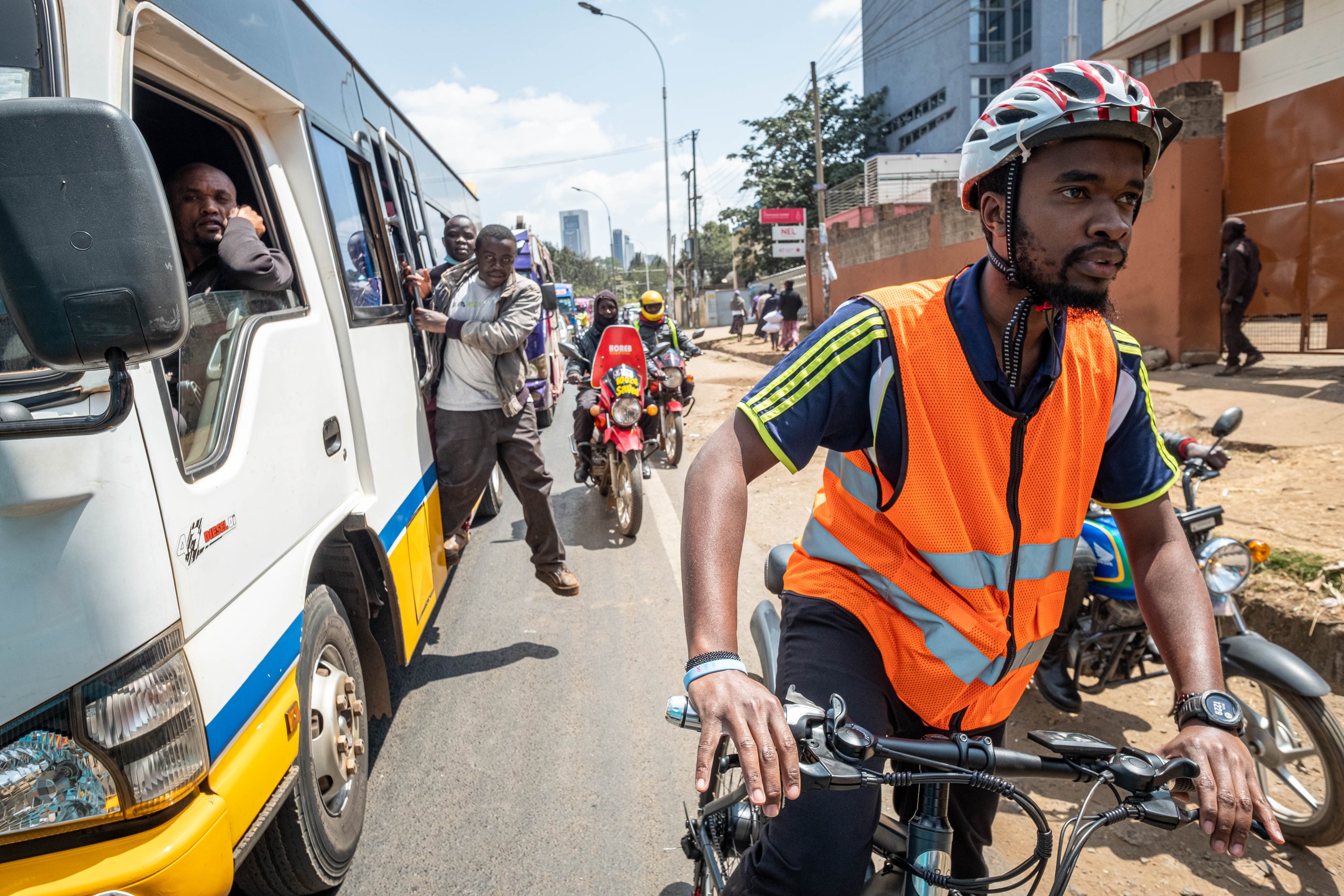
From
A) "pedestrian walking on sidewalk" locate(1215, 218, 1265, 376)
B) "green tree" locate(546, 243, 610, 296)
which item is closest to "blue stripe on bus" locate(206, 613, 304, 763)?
"pedestrian walking on sidewalk" locate(1215, 218, 1265, 376)

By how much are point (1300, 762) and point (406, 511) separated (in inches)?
136

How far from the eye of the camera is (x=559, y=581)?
4594mm

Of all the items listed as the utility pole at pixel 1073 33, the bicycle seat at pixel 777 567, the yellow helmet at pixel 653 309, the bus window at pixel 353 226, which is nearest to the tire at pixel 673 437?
the yellow helmet at pixel 653 309

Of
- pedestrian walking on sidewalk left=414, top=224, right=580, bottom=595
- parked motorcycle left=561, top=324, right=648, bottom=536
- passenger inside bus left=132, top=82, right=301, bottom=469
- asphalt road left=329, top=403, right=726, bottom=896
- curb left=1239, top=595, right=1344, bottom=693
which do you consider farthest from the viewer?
parked motorcycle left=561, top=324, right=648, bottom=536

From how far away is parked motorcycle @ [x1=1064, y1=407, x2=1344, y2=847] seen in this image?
8.46 feet

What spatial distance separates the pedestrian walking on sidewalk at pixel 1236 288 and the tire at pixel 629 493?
716cm

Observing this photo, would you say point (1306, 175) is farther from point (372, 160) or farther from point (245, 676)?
point (245, 676)

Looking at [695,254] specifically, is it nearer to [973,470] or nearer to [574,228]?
[973,470]

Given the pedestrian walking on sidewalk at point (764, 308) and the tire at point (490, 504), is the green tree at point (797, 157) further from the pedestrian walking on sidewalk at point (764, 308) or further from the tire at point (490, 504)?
the tire at point (490, 504)

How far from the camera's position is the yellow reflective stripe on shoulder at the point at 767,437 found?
154cm

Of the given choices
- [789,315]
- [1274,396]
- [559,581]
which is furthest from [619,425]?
[789,315]

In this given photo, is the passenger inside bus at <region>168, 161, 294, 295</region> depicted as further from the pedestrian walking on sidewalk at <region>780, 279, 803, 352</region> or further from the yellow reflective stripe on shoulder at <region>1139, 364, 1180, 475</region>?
the pedestrian walking on sidewalk at <region>780, 279, 803, 352</region>

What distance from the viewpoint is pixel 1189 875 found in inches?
101

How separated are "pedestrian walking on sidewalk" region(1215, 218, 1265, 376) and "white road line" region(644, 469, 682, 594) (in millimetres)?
6522
